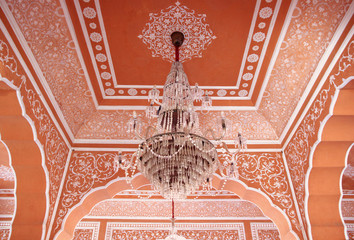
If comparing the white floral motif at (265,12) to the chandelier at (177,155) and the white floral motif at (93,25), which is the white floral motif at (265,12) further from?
the white floral motif at (93,25)

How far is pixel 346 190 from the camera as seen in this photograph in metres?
5.36

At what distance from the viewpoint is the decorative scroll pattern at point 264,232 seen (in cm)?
537

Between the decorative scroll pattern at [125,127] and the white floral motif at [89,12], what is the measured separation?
1.45 m

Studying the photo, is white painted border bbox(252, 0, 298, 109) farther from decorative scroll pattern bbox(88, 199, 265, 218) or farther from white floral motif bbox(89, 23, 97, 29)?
decorative scroll pattern bbox(88, 199, 265, 218)

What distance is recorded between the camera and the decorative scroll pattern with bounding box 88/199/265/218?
557cm

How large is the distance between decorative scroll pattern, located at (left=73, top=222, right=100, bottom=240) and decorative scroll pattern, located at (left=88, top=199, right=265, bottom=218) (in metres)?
0.18

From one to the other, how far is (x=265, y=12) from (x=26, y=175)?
10.2 ft

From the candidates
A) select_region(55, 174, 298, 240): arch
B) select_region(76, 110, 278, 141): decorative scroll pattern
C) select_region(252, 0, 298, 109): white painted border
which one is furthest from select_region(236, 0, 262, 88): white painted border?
select_region(55, 174, 298, 240): arch

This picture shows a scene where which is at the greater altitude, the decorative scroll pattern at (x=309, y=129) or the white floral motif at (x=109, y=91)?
the white floral motif at (x=109, y=91)

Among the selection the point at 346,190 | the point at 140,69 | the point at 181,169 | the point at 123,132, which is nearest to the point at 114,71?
the point at 140,69

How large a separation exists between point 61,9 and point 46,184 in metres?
1.88

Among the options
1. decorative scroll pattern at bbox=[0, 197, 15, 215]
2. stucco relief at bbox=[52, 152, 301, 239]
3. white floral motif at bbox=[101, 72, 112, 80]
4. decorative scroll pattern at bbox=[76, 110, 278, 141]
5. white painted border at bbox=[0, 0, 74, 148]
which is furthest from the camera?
decorative scroll pattern at bbox=[0, 197, 15, 215]

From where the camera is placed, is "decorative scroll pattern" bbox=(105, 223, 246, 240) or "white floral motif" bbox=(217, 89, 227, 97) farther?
"decorative scroll pattern" bbox=(105, 223, 246, 240)

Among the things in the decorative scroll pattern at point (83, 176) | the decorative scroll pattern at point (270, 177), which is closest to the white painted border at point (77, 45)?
the decorative scroll pattern at point (83, 176)
